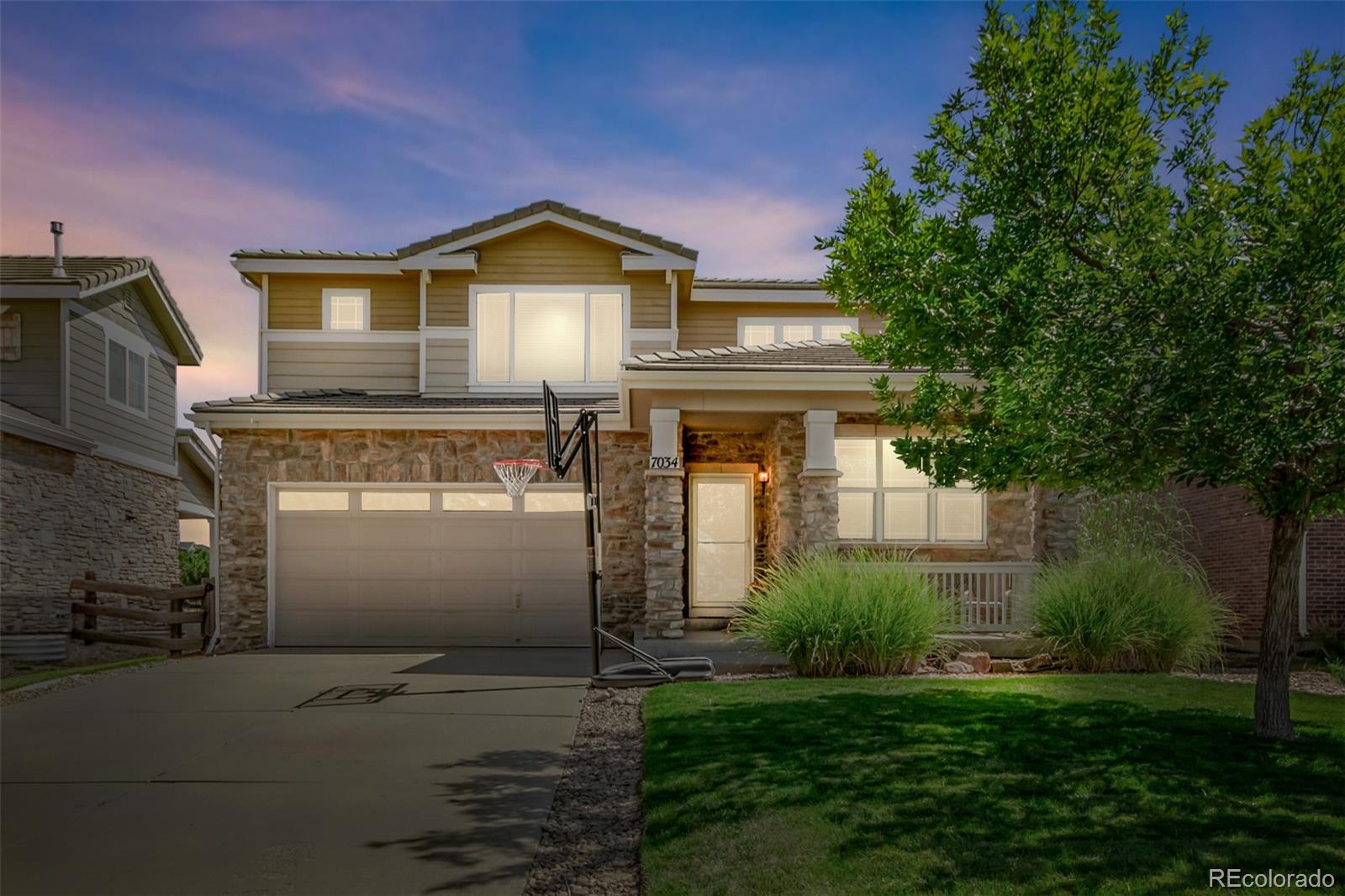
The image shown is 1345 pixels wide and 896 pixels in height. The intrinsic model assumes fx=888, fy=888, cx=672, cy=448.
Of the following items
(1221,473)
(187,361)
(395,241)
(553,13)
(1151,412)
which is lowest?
(1221,473)

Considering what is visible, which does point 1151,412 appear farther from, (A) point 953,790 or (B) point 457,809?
(B) point 457,809

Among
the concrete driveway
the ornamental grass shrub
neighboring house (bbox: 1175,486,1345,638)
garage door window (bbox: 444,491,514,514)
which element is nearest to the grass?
the concrete driveway

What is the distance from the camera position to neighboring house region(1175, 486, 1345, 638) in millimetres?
12062

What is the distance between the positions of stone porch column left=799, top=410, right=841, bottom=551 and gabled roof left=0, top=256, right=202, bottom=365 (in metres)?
13.2

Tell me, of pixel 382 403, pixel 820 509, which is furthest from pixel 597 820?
pixel 382 403

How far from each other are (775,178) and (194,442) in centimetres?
1496

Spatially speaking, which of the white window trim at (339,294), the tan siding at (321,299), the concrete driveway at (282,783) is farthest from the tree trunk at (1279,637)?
the white window trim at (339,294)

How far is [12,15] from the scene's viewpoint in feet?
35.0

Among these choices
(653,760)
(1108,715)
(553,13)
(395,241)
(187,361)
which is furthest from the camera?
(187,361)

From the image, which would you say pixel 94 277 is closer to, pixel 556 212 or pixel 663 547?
pixel 556 212

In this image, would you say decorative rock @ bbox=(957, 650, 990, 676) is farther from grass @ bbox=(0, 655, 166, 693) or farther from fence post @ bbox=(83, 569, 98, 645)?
fence post @ bbox=(83, 569, 98, 645)

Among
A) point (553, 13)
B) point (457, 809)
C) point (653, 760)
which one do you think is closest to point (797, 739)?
point (653, 760)

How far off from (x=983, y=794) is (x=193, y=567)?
2110 centimetres

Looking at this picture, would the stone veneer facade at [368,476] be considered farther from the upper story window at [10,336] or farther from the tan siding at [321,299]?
the upper story window at [10,336]
